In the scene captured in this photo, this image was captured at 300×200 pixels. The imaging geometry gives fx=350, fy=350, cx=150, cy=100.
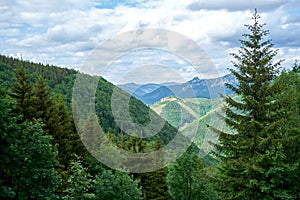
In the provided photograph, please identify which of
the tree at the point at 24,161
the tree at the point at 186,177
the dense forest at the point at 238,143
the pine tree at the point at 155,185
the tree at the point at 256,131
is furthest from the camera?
the pine tree at the point at 155,185

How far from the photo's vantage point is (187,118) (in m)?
36.6

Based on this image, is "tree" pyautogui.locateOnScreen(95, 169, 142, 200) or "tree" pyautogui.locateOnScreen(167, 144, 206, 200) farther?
"tree" pyautogui.locateOnScreen(167, 144, 206, 200)

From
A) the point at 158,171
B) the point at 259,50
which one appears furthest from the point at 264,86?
the point at 158,171

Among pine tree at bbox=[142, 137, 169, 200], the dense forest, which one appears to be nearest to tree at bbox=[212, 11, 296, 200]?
the dense forest

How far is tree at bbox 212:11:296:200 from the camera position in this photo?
622 inches

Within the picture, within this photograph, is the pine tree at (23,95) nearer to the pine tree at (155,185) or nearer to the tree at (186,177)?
the tree at (186,177)

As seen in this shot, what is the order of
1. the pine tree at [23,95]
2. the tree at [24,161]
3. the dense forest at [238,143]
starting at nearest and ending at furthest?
the tree at [24,161]
the dense forest at [238,143]
the pine tree at [23,95]

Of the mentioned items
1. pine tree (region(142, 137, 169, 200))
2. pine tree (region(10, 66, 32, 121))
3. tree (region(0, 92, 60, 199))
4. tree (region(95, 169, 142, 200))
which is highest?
pine tree (region(10, 66, 32, 121))

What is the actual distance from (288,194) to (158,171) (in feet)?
70.8

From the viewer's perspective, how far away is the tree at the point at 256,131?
51.9 feet

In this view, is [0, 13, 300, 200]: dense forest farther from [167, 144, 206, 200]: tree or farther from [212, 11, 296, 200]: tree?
[167, 144, 206, 200]: tree

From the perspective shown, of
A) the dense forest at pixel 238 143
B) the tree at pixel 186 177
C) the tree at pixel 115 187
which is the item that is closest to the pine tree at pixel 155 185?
the tree at pixel 186 177

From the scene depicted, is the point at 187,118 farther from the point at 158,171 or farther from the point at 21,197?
the point at 21,197

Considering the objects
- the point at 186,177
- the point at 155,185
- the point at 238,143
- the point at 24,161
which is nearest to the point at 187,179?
the point at 186,177
